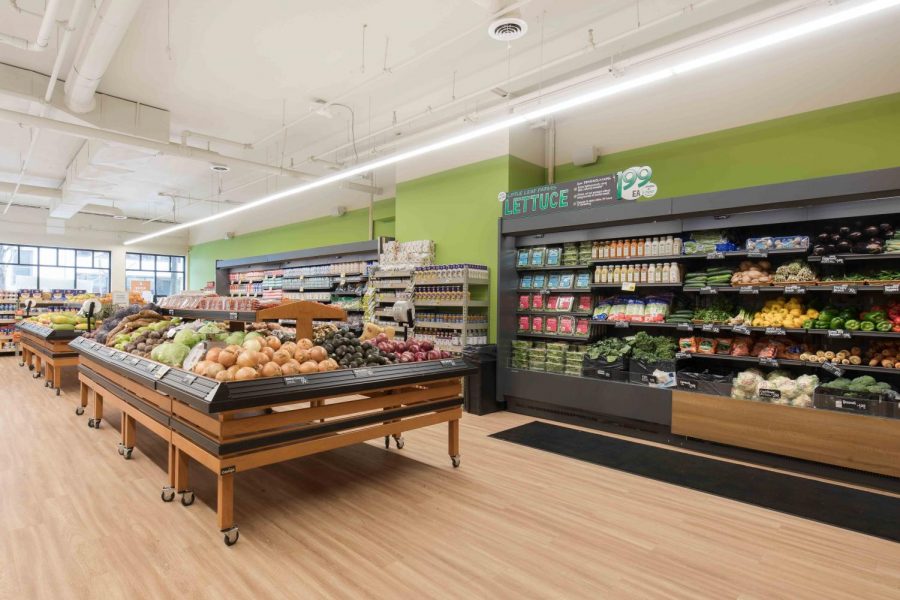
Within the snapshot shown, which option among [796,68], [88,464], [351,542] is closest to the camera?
[351,542]

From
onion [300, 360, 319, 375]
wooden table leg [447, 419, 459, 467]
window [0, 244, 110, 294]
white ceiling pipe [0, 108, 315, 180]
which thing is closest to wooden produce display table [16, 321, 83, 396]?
white ceiling pipe [0, 108, 315, 180]

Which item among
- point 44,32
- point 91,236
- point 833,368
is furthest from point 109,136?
point 91,236

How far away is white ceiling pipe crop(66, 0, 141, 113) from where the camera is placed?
15.3 feet

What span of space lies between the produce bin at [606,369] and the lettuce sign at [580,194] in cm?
180

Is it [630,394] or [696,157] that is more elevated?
[696,157]

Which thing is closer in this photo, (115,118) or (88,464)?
(88,464)

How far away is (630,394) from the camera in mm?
5227

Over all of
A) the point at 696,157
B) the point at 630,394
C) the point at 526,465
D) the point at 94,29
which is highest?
the point at 94,29

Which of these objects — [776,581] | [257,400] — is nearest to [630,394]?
[776,581]

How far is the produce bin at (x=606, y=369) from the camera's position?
5410mm

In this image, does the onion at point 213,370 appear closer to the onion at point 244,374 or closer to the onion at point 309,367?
the onion at point 244,374

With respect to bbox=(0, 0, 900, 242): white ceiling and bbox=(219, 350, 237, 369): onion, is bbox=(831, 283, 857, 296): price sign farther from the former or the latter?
bbox=(219, 350, 237, 369): onion

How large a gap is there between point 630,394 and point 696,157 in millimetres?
3037

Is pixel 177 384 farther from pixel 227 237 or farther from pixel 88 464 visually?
pixel 227 237
